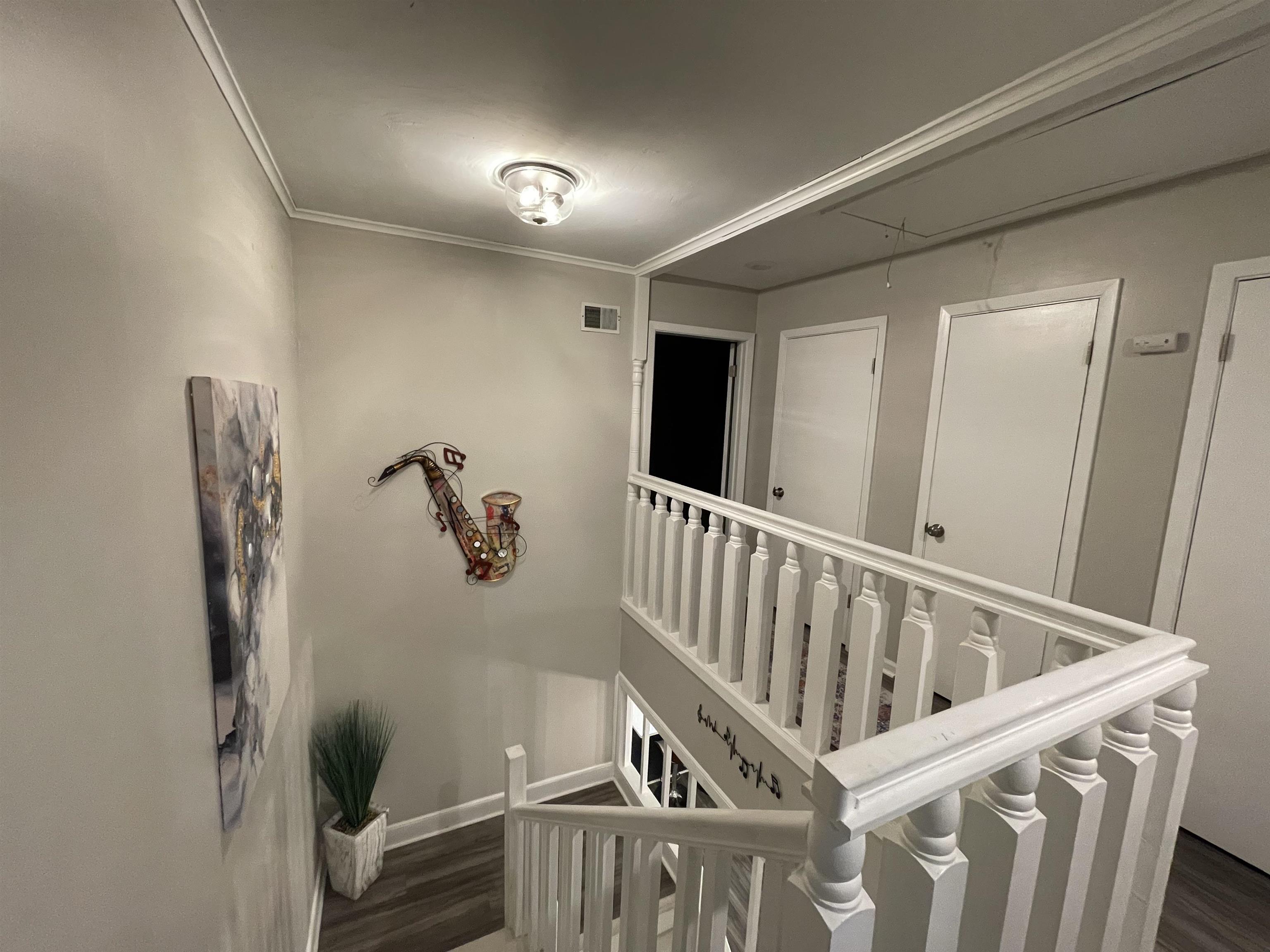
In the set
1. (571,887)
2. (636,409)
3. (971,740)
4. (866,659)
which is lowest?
(571,887)

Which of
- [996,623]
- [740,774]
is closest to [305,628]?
[740,774]

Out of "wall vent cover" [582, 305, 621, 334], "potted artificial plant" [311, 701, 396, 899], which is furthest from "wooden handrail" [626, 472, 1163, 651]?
"potted artificial plant" [311, 701, 396, 899]

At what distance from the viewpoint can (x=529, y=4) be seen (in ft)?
3.10

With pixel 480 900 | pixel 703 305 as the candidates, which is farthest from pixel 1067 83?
pixel 480 900

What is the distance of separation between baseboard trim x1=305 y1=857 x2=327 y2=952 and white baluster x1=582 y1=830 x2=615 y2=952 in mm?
1475

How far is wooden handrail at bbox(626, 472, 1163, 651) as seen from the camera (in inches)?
38.0

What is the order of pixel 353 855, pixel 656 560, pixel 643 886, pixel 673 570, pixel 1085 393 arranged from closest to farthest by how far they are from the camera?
pixel 643 886
pixel 1085 393
pixel 353 855
pixel 673 570
pixel 656 560

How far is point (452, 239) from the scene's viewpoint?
2.33 m

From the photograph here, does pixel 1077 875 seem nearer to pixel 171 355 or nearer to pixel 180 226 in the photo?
pixel 171 355

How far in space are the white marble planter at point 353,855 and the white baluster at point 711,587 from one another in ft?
5.60

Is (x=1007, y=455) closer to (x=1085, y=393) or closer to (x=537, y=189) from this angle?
(x=1085, y=393)

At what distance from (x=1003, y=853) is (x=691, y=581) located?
1.74 metres

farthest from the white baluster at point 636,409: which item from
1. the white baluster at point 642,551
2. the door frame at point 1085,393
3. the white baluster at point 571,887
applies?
the white baluster at point 571,887

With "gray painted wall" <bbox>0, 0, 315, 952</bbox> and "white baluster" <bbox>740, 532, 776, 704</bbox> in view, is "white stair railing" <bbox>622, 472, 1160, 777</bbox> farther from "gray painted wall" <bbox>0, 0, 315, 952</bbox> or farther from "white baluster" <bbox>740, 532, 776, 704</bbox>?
"gray painted wall" <bbox>0, 0, 315, 952</bbox>
